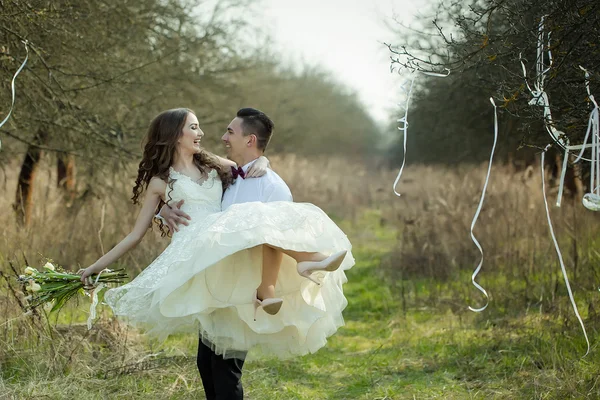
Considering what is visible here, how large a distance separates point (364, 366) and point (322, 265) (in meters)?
2.64

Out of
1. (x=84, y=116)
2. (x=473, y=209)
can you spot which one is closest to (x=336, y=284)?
(x=84, y=116)

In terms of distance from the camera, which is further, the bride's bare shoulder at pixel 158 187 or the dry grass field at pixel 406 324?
the dry grass field at pixel 406 324

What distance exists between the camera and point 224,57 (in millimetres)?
12234

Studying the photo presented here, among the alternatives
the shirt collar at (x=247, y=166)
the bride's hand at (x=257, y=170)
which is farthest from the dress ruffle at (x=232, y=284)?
the shirt collar at (x=247, y=166)

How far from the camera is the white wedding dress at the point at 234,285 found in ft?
11.9

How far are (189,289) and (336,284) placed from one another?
2.77 feet

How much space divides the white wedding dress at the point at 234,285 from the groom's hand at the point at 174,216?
0.28 feet

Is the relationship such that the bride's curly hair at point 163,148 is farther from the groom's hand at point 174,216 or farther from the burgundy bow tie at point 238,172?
the groom's hand at point 174,216

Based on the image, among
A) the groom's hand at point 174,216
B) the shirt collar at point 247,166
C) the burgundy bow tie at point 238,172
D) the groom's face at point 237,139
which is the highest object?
the groom's face at point 237,139

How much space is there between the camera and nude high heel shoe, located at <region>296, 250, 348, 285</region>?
354cm

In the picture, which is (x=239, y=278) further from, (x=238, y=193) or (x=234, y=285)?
(x=238, y=193)

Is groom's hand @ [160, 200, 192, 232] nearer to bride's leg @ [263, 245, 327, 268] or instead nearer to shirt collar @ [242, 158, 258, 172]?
shirt collar @ [242, 158, 258, 172]

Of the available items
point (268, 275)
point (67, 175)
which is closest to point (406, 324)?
point (268, 275)

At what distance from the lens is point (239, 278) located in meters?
3.74
